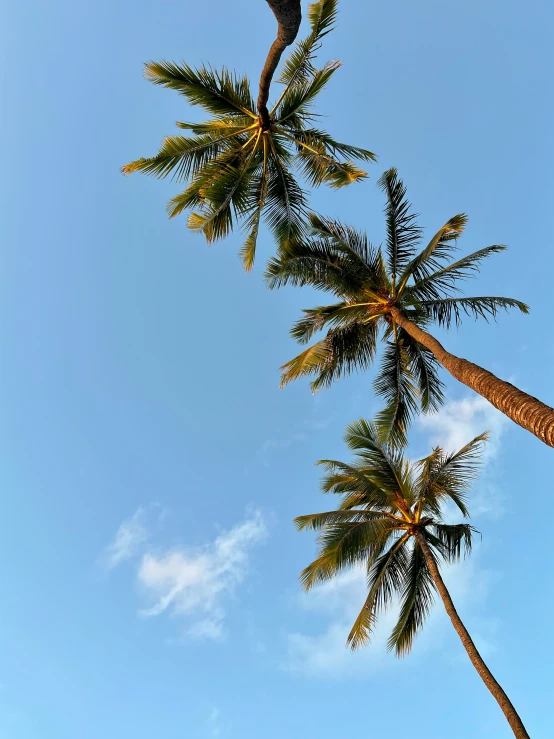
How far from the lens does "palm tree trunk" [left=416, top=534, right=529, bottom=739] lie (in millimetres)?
10180

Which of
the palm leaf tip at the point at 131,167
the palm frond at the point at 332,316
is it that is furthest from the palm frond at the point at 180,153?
the palm frond at the point at 332,316

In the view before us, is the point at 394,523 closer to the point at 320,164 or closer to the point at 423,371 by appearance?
the point at 423,371

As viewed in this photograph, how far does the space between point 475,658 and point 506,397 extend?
7931 millimetres

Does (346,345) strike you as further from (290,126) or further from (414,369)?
(290,126)

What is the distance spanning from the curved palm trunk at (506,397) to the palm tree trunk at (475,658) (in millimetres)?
6085

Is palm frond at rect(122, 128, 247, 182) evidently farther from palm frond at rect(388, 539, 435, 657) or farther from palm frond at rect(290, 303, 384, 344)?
palm frond at rect(388, 539, 435, 657)

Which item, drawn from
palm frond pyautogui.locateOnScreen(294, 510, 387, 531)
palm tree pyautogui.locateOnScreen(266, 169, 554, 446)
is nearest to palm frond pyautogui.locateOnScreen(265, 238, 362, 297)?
palm tree pyautogui.locateOnScreen(266, 169, 554, 446)

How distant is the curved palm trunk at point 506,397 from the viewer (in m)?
6.18

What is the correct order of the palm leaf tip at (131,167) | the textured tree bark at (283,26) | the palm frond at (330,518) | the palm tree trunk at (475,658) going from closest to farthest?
the textured tree bark at (283,26), the palm tree trunk at (475,658), the palm leaf tip at (131,167), the palm frond at (330,518)

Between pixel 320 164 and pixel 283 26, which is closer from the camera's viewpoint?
pixel 283 26

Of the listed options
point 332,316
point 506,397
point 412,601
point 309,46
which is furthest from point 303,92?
point 412,601

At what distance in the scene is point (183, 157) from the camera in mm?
12500

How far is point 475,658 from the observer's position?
11562mm

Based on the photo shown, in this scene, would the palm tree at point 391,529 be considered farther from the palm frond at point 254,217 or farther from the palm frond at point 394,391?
the palm frond at point 254,217
